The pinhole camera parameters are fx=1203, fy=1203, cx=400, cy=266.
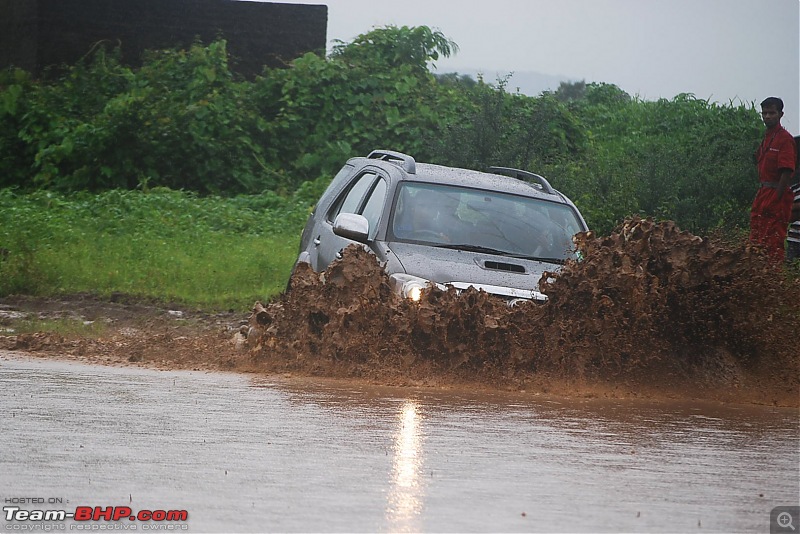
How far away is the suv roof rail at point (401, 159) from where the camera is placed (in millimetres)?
9828

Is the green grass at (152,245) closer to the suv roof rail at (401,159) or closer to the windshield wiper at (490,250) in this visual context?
the suv roof rail at (401,159)

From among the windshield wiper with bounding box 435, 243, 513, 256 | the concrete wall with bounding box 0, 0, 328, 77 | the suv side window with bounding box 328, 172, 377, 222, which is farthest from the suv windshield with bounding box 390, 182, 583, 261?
the concrete wall with bounding box 0, 0, 328, 77

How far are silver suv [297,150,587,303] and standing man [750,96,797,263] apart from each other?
3572mm

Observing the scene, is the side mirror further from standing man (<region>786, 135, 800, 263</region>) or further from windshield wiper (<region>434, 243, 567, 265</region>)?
standing man (<region>786, 135, 800, 263</region>)

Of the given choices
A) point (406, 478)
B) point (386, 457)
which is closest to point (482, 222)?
point (386, 457)

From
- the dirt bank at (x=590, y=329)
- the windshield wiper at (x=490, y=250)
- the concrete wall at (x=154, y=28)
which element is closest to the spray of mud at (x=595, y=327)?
the dirt bank at (x=590, y=329)

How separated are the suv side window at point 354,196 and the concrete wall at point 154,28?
15065mm

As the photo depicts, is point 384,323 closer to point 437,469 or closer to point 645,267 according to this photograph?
point 645,267

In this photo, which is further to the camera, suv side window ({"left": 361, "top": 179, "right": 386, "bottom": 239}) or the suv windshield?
suv side window ({"left": 361, "top": 179, "right": 386, "bottom": 239})

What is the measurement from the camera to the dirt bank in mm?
8469

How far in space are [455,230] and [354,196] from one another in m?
1.52

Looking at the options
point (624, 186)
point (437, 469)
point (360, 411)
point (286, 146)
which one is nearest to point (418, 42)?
point (286, 146)

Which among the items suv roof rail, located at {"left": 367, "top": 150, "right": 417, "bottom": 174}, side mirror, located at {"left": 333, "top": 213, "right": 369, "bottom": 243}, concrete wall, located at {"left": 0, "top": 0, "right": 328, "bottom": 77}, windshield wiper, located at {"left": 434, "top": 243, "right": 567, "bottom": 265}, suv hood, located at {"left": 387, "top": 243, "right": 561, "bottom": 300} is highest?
concrete wall, located at {"left": 0, "top": 0, "right": 328, "bottom": 77}

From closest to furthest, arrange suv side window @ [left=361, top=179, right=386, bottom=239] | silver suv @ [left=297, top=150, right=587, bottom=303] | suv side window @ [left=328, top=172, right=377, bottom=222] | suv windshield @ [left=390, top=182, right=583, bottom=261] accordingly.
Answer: silver suv @ [left=297, top=150, right=587, bottom=303], suv windshield @ [left=390, top=182, right=583, bottom=261], suv side window @ [left=361, top=179, right=386, bottom=239], suv side window @ [left=328, top=172, right=377, bottom=222]
